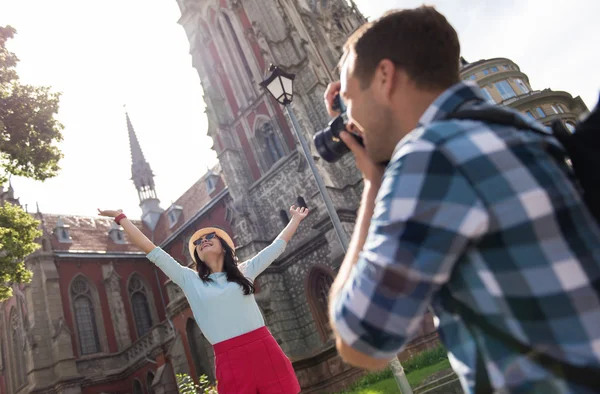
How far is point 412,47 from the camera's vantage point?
45.9 inches

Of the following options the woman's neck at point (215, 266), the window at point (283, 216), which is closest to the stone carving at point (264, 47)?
the window at point (283, 216)

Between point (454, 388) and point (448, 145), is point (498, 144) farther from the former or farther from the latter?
point (454, 388)

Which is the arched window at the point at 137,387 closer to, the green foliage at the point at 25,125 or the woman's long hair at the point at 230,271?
the green foliage at the point at 25,125

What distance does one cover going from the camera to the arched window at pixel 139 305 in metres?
27.5

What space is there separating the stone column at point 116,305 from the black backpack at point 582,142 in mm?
28205

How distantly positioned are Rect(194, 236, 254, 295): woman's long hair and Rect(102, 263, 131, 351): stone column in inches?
997

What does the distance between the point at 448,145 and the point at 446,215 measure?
0.16 meters

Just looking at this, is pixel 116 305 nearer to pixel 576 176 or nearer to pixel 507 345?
pixel 507 345

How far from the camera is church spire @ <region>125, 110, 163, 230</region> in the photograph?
34531 mm

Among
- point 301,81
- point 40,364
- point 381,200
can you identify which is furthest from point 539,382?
point 40,364

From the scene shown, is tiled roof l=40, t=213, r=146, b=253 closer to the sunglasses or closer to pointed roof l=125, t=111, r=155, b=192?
pointed roof l=125, t=111, r=155, b=192

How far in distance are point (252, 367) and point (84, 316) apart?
26387 mm

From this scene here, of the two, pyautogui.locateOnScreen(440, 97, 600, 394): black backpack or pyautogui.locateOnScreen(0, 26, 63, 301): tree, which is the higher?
pyautogui.locateOnScreen(0, 26, 63, 301): tree

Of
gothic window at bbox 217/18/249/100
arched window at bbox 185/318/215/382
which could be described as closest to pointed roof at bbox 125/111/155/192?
gothic window at bbox 217/18/249/100
